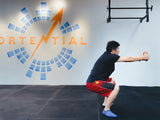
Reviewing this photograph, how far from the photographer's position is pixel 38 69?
3955mm

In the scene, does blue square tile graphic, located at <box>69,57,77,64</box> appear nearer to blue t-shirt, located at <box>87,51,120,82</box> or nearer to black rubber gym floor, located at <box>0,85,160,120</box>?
black rubber gym floor, located at <box>0,85,160,120</box>

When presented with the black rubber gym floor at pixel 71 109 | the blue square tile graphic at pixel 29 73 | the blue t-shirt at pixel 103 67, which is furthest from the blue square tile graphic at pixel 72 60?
the blue t-shirt at pixel 103 67

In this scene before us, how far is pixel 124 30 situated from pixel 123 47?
504 millimetres

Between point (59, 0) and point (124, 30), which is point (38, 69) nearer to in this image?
point (59, 0)

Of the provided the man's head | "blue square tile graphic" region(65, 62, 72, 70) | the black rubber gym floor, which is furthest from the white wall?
the man's head

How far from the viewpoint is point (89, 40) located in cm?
393

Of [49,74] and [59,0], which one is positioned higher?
[59,0]

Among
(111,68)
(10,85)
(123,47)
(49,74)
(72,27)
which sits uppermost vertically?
(72,27)

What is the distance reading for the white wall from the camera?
381cm

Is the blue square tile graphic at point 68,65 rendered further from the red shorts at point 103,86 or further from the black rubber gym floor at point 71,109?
the red shorts at point 103,86

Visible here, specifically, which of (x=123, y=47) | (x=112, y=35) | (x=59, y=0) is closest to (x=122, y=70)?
(x=123, y=47)

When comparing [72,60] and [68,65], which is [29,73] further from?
[72,60]

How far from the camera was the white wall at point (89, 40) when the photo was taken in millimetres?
3807

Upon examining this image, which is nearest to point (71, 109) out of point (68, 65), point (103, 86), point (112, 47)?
point (103, 86)
